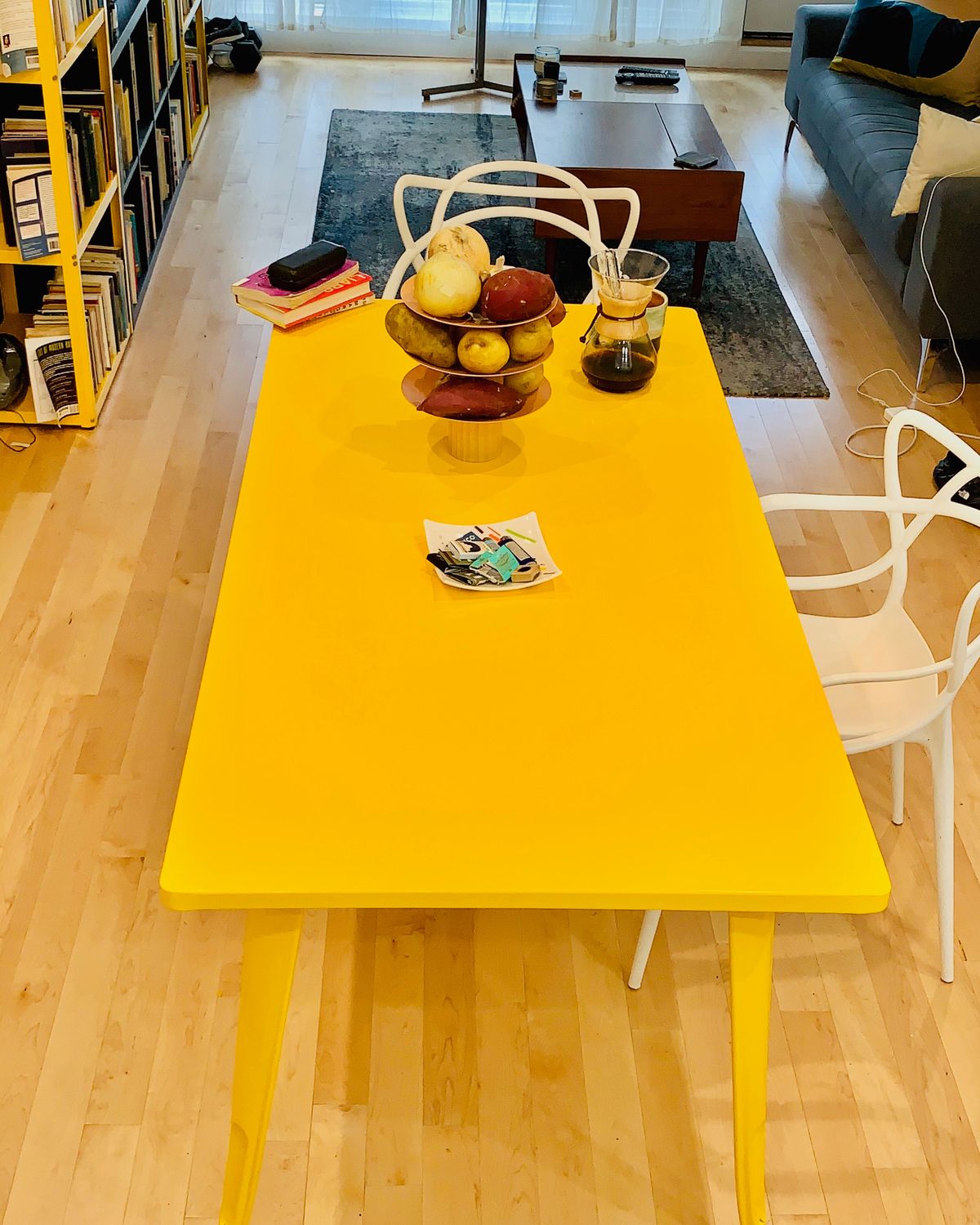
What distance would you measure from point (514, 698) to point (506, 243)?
362 centimetres

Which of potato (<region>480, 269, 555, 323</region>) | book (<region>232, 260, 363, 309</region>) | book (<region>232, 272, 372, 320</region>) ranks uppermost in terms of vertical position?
potato (<region>480, 269, 555, 323</region>)

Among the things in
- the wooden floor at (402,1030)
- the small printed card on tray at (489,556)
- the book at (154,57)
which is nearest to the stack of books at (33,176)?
the wooden floor at (402,1030)

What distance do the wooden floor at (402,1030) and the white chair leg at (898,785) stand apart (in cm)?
4

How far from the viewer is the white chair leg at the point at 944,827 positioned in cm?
204

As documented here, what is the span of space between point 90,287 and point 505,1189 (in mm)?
2785

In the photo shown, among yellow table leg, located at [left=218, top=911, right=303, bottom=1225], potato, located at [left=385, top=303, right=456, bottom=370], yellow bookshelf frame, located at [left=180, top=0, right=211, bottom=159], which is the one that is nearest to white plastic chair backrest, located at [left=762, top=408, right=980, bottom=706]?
potato, located at [left=385, top=303, right=456, bottom=370]

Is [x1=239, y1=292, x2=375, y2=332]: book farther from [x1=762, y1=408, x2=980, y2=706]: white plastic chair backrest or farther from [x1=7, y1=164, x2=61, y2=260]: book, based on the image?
[x1=7, y1=164, x2=61, y2=260]: book

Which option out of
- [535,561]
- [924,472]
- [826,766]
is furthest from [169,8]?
[826,766]

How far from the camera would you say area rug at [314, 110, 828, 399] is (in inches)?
163

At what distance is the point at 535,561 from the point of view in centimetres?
179

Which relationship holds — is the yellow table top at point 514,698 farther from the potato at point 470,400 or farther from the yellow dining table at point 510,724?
the potato at point 470,400

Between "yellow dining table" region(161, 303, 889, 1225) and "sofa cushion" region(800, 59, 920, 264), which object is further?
"sofa cushion" region(800, 59, 920, 264)

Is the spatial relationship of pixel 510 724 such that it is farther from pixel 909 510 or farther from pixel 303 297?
pixel 303 297

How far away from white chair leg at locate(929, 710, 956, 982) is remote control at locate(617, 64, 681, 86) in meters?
3.96
